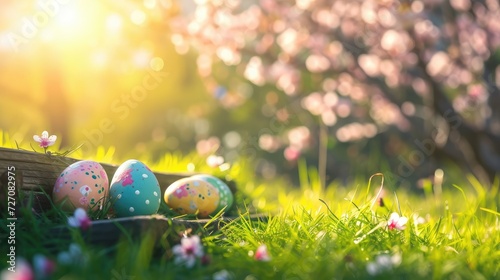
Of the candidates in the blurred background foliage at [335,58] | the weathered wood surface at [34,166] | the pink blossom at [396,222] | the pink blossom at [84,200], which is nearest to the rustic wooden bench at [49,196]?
the weathered wood surface at [34,166]

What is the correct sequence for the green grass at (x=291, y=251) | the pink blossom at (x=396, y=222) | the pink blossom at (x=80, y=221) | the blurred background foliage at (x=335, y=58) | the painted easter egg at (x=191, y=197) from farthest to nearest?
1. the blurred background foliage at (x=335, y=58)
2. the painted easter egg at (x=191, y=197)
3. the pink blossom at (x=396, y=222)
4. the pink blossom at (x=80, y=221)
5. the green grass at (x=291, y=251)

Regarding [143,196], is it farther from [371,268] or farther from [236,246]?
[371,268]

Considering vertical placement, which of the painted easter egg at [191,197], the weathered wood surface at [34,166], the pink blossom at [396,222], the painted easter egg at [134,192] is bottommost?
the pink blossom at [396,222]

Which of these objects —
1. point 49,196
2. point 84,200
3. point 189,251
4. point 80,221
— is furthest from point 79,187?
point 189,251

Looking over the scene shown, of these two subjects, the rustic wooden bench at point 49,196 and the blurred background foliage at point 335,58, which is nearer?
the rustic wooden bench at point 49,196

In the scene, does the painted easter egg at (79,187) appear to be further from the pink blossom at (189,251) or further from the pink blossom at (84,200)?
the pink blossom at (189,251)

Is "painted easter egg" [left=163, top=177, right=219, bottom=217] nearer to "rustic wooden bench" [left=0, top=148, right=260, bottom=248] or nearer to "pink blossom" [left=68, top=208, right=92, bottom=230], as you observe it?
"rustic wooden bench" [left=0, top=148, right=260, bottom=248]
